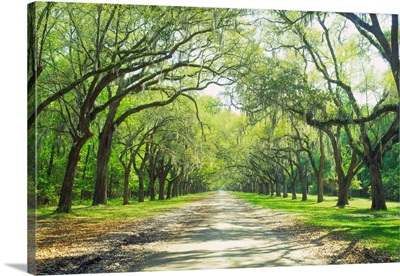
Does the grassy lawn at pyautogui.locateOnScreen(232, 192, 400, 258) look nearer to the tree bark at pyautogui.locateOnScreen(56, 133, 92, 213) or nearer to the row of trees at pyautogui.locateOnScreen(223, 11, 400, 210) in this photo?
the row of trees at pyautogui.locateOnScreen(223, 11, 400, 210)

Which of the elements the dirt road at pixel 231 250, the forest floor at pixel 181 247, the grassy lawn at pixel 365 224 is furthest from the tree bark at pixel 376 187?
the dirt road at pixel 231 250

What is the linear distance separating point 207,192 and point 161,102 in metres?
22.7

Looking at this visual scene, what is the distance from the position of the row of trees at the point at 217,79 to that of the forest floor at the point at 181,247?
149cm

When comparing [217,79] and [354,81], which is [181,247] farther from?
[354,81]

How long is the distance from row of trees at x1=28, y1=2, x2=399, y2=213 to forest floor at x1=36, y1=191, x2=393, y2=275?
149 centimetres

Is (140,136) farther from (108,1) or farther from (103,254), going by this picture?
(103,254)

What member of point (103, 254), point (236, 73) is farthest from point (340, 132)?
A: point (103, 254)

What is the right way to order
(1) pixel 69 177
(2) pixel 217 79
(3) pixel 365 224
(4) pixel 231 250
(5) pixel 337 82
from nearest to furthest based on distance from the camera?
(4) pixel 231 250 → (3) pixel 365 224 → (2) pixel 217 79 → (5) pixel 337 82 → (1) pixel 69 177

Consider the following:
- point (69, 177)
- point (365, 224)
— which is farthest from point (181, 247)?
point (69, 177)

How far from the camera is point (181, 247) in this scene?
9.27 metres

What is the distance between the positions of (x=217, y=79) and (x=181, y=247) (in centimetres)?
377

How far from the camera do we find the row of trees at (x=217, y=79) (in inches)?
417

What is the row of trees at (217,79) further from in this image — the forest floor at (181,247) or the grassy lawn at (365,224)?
the forest floor at (181,247)

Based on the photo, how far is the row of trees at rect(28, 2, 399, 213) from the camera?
10.6m
